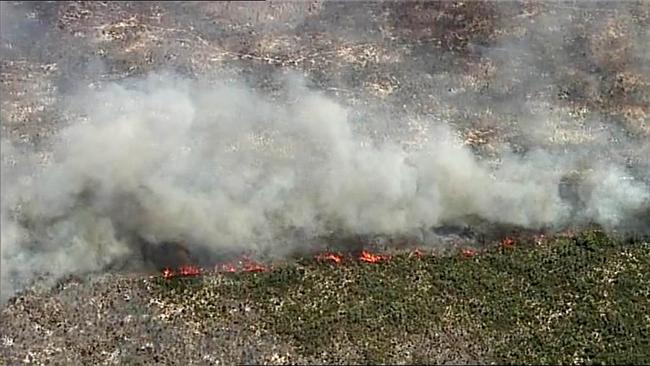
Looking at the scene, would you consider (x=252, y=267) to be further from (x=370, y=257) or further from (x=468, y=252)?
(x=468, y=252)

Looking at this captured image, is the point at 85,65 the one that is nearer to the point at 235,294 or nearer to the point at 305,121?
the point at 305,121

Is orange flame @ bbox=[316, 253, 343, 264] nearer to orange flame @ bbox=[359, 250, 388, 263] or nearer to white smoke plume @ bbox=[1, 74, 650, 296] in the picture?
orange flame @ bbox=[359, 250, 388, 263]

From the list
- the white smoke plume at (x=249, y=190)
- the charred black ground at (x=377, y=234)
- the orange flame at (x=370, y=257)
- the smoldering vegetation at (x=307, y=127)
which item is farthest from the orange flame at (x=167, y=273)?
the orange flame at (x=370, y=257)

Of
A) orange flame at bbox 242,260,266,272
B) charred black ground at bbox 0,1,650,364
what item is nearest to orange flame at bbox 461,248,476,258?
charred black ground at bbox 0,1,650,364

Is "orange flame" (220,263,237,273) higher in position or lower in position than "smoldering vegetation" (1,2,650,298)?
lower

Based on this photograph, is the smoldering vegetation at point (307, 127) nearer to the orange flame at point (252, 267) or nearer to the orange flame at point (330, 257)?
the orange flame at point (252, 267)

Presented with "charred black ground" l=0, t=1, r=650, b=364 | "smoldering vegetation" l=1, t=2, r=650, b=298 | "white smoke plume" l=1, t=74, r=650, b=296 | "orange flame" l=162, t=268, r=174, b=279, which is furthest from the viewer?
"smoldering vegetation" l=1, t=2, r=650, b=298

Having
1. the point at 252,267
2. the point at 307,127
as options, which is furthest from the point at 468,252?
the point at 307,127
